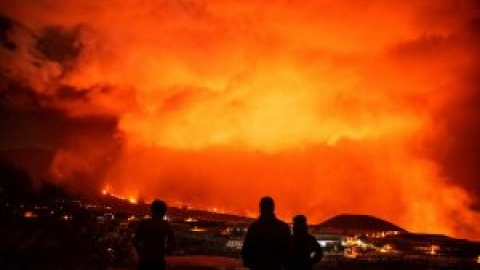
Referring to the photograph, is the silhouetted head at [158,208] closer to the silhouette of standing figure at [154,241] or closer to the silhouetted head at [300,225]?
the silhouette of standing figure at [154,241]

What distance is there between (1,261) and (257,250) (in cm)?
1328

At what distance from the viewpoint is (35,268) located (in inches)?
782

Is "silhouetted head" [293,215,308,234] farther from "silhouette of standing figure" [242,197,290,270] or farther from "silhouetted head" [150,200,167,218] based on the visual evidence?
"silhouetted head" [150,200,167,218]

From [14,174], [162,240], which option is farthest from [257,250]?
[14,174]

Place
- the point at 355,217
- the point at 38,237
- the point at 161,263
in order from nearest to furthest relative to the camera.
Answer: the point at 161,263
the point at 38,237
the point at 355,217

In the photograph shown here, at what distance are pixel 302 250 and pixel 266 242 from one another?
183 cm

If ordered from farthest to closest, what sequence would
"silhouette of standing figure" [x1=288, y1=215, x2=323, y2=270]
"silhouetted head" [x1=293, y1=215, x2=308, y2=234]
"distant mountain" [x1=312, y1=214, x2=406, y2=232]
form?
1. "distant mountain" [x1=312, y1=214, x2=406, y2=232]
2. "silhouetted head" [x1=293, y1=215, x2=308, y2=234]
3. "silhouette of standing figure" [x1=288, y1=215, x2=323, y2=270]

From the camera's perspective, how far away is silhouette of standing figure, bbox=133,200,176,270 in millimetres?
11477

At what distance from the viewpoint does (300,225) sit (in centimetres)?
1200

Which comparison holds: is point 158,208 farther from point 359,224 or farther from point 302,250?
point 359,224

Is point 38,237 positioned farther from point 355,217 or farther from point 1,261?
point 355,217

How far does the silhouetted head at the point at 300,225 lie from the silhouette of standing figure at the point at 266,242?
1.76 m

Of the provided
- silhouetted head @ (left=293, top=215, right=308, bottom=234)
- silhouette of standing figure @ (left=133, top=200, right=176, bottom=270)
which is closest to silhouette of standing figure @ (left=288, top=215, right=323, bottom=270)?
silhouetted head @ (left=293, top=215, right=308, bottom=234)

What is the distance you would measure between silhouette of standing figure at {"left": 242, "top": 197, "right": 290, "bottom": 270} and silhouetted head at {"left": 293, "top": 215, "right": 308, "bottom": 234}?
1.76 m
